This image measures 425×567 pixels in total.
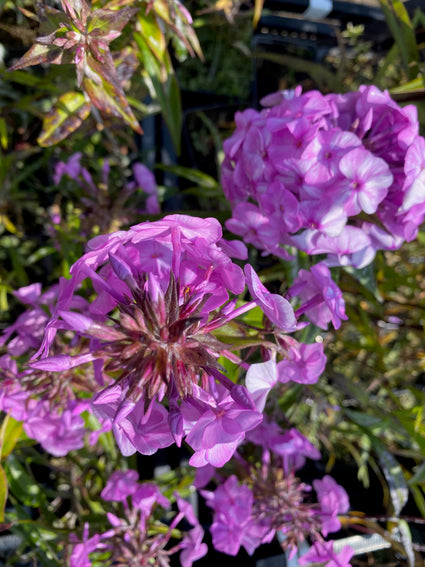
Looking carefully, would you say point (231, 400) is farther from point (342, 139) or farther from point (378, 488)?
point (378, 488)

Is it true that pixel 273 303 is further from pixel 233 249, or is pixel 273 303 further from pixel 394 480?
pixel 394 480

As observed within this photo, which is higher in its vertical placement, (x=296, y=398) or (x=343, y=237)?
(x=343, y=237)

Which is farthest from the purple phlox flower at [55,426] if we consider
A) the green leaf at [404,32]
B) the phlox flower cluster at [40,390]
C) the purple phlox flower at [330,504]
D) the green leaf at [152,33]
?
the green leaf at [404,32]

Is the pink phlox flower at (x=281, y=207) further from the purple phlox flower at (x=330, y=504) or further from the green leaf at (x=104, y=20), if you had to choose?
the purple phlox flower at (x=330, y=504)

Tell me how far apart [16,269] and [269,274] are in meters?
0.65

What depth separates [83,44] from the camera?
551 mm

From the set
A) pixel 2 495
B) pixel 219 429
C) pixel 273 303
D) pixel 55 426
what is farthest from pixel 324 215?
pixel 2 495

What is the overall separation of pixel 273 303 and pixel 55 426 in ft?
1.54

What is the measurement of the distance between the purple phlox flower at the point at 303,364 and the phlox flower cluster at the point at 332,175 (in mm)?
141

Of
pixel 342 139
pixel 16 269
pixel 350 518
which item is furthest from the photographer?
pixel 16 269

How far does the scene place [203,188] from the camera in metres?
1.10

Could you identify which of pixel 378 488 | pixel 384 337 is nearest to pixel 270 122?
pixel 384 337

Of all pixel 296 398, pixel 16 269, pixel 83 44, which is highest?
pixel 83 44

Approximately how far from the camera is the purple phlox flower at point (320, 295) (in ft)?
1.80
